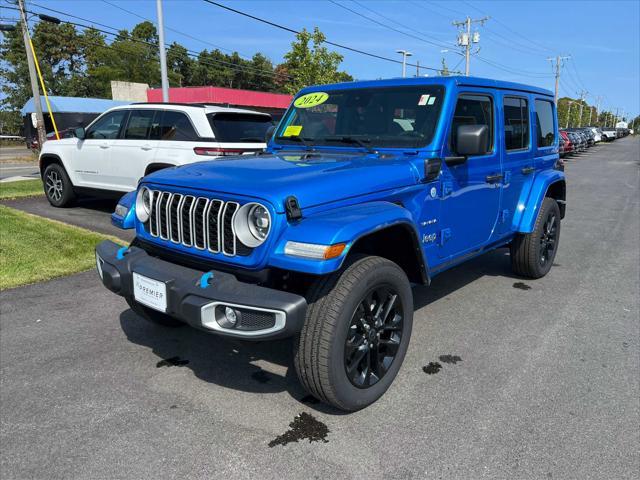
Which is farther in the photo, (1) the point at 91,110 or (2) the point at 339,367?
(1) the point at 91,110

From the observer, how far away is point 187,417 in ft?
9.43

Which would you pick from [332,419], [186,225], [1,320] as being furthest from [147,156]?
[332,419]

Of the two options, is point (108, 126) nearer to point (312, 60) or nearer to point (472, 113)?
point (472, 113)

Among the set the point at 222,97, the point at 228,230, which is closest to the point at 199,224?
the point at 228,230

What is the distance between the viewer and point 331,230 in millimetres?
2504

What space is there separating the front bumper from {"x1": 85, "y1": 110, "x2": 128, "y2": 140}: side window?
6.01 metres

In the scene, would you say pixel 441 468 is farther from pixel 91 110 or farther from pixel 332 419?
pixel 91 110

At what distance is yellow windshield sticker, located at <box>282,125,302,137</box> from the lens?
4239mm

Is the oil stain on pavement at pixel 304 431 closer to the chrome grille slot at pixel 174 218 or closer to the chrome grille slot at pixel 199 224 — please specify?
the chrome grille slot at pixel 199 224

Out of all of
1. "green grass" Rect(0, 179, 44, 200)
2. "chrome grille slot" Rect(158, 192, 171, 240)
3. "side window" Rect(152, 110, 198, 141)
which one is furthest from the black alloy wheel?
"green grass" Rect(0, 179, 44, 200)

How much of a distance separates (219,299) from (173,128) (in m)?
5.71

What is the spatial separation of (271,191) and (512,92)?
3.11 metres

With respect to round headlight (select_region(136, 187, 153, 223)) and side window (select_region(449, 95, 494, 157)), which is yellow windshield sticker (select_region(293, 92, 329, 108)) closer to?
side window (select_region(449, 95, 494, 157))

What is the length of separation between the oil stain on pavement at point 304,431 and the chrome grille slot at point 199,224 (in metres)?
1.11
